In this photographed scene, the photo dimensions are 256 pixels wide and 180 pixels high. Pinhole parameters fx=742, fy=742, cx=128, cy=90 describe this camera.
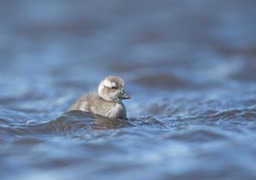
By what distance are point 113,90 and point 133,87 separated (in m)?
4.56

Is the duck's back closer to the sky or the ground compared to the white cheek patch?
closer to the ground

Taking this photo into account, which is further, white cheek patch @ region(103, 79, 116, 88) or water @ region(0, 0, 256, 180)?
white cheek patch @ region(103, 79, 116, 88)

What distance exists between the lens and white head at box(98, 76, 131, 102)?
29.8 feet

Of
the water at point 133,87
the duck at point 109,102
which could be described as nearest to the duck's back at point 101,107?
the duck at point 109,102

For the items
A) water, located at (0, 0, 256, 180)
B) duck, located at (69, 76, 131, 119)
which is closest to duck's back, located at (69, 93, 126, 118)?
duck, located at (69, 76, 131, 119)

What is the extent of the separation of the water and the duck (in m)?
0.15

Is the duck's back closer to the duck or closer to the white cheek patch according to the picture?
the duck

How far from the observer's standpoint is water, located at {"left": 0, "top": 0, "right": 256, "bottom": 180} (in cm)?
736

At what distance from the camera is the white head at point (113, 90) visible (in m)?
9.09

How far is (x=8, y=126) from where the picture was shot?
8.90 metres

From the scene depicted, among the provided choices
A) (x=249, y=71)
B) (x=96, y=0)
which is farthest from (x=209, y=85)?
(x=96, y=0)

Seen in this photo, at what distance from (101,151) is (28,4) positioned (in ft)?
47.5

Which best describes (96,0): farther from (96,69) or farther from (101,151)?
(101,151)

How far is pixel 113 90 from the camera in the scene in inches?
359
